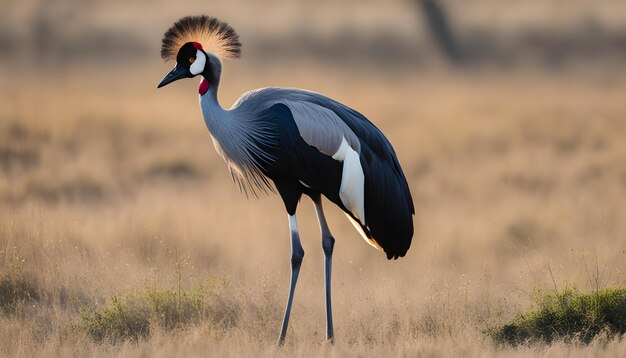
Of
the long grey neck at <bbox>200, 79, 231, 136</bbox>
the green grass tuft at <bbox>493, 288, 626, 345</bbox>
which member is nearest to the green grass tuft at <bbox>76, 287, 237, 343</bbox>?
the long grey neck at <bbox>200, 79, 231, 136</bbox>

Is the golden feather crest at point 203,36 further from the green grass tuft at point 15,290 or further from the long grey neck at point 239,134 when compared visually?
the green grass tuft at point 15,290

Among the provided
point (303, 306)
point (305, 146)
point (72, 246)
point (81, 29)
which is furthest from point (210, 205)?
point (81, 29)

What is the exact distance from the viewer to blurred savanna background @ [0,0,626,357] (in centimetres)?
693

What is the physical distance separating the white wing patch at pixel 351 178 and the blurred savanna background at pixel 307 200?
730 millimetres

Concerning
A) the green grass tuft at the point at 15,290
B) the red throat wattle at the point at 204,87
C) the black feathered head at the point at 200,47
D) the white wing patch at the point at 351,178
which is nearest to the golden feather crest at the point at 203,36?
the black feathered head at the point at 200,47

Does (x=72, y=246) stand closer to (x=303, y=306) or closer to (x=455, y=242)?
(x=303, y=306)

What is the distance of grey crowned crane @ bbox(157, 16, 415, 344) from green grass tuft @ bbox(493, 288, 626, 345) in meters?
0.80

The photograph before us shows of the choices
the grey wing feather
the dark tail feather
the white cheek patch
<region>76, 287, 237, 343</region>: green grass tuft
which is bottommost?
<region>76, 287, 237, 343</region>: green grass tuft

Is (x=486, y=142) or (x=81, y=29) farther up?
(x=81, y=29)

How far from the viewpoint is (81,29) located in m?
19.6

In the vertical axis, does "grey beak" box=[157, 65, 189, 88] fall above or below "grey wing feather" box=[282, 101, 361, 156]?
above

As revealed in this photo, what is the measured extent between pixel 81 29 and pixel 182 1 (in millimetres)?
Answer: 1883

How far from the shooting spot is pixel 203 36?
702cm

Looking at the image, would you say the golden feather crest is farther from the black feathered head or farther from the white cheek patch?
the white cheek patch
